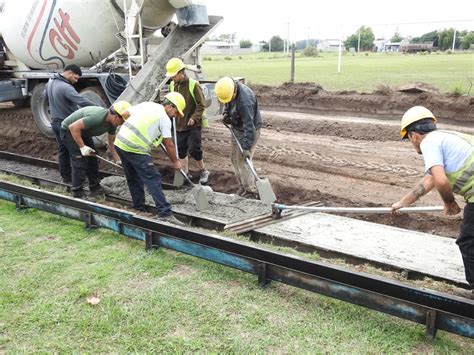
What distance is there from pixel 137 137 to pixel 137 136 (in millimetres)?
12

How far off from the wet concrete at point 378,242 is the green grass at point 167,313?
3.39ft

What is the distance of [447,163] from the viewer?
341cm

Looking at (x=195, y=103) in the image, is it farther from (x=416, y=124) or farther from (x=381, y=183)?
(x=416, y=124)

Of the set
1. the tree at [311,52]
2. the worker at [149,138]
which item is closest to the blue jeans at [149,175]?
the worker at [149,138]

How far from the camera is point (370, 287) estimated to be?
11.8ft

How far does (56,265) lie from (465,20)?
612 inches

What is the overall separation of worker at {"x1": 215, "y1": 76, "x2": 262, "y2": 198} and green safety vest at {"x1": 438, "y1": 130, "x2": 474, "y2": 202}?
3134 millimetres

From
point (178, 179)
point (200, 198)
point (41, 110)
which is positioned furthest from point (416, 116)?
point (41, 110)

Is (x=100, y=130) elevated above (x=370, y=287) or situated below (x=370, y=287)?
above

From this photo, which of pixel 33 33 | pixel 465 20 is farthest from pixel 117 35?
pixel 465 20

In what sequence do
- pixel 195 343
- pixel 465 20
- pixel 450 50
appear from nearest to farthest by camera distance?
1. pixel 195 343
2. pixel 465 20
3. pixel 450 50

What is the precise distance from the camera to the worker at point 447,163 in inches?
130

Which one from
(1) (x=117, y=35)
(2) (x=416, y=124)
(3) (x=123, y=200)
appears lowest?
(3) (x=123, y=200)

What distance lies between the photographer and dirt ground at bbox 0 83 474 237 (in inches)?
270
